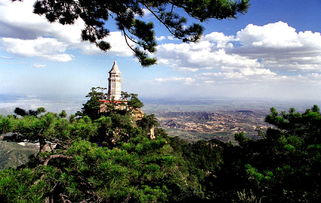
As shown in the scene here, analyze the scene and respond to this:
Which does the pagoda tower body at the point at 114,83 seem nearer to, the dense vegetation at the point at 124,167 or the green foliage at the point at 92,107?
the green foliage at the point at 92,107

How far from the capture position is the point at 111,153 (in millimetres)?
4895

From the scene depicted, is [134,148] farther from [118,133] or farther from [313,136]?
[118,133]

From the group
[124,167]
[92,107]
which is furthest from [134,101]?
[124,167]

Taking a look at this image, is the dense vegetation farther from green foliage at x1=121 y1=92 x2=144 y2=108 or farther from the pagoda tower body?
the pagoda tower body

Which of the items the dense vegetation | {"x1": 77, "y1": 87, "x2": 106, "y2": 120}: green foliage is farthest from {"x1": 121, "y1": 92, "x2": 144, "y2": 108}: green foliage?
the dense vegetation

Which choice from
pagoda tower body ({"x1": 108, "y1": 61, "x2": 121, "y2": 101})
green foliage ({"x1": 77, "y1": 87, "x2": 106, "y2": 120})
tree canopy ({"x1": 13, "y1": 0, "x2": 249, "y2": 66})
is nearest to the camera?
tree canopy ({"x1": 13, "y1": 0, "x2": 249, "y2": 66})

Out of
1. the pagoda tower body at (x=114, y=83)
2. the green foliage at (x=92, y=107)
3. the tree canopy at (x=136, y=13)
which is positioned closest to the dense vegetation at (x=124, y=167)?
the tree canopy at (x=136, y=13)

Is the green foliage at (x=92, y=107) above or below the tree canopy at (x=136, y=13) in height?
below

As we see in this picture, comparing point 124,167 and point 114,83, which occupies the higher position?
point 114,83

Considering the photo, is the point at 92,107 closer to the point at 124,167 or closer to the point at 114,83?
the point at 114,83

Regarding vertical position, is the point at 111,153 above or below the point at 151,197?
above

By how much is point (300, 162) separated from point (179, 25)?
3.67 meters

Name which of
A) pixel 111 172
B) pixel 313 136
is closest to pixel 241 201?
pixel 313 136

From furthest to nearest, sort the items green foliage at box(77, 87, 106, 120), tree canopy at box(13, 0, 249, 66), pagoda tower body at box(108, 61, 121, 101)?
pagoda tower body at box(108, 61, 121, 101) < green foliage at box(77, 87, 106, 120) < tree canopy at box(13, 0, 249, 66)
